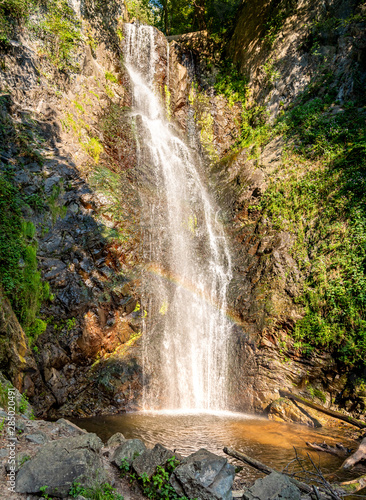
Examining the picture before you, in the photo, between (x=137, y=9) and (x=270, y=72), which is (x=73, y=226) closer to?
(x=270, y=72)

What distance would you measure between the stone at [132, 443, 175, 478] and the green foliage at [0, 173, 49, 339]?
4.80 m

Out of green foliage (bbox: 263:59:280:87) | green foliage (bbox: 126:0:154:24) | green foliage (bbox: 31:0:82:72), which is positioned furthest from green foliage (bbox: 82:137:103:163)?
green foliage (bbox: 126:0:154:24)

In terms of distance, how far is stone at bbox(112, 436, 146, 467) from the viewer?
143 inches

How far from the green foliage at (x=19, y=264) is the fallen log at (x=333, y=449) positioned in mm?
6633

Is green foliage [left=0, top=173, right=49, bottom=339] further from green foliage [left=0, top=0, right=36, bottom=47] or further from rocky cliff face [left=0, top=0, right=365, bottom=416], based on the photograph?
green foliage [left=0, top=0, right=36, bottom=47]

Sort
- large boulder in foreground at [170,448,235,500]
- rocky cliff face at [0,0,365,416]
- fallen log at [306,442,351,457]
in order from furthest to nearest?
1. rocky cliff face at [0,0,365,416]
2. fallen log at [306,442,351,457]
3. large boulder in foreground at [170,448,235,500]

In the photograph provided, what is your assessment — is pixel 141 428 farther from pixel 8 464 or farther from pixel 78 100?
pixel 78 100

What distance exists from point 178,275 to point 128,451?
717 cm

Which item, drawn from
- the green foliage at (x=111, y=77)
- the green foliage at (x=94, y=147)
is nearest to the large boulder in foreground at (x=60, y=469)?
the green foliage at (x=94, y=147)

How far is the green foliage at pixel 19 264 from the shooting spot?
6.91 metres

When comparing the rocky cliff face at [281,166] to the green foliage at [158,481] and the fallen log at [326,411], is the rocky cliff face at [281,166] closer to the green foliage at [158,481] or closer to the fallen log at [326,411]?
the fallen log at [326,411]

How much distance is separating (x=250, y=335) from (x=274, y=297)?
1.42m

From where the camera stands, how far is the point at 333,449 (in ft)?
18.4

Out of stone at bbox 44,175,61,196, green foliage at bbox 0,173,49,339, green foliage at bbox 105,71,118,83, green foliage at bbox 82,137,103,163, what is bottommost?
green foliage at bbox 0,173,49,339
